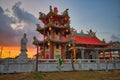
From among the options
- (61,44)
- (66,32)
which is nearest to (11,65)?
(61,44)

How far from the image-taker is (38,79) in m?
15.3

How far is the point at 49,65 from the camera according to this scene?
Answer: 68.0 ft

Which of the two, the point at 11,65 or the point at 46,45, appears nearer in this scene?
the point at 11,65

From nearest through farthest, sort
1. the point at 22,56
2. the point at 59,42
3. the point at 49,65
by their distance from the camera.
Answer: the point at 22,56 < the point at 49,65 < the point at 59,42

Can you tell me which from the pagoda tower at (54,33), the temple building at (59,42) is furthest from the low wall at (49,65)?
the pagoda tower at (54,33)

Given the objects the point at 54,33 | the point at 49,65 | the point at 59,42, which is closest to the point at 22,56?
the point at 49,65

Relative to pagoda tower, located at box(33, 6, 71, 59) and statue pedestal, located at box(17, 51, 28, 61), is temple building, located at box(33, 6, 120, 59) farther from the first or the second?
statue pedestal, located at box(17, 51, 28, 61)

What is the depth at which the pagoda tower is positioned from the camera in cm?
2613

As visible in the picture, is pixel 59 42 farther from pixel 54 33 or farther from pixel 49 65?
pixel 49 65

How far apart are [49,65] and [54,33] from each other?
8617 mm

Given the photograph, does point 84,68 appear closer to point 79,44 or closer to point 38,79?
point 79,44

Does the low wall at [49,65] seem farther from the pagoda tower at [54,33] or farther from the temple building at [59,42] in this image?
the pagoda tower at [54,33]

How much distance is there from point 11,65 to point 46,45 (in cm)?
961

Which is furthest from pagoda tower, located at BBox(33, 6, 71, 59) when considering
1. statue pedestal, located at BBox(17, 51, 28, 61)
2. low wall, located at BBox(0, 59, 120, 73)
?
statue pedestal, located at BBox(17, 51, 28, 61)
